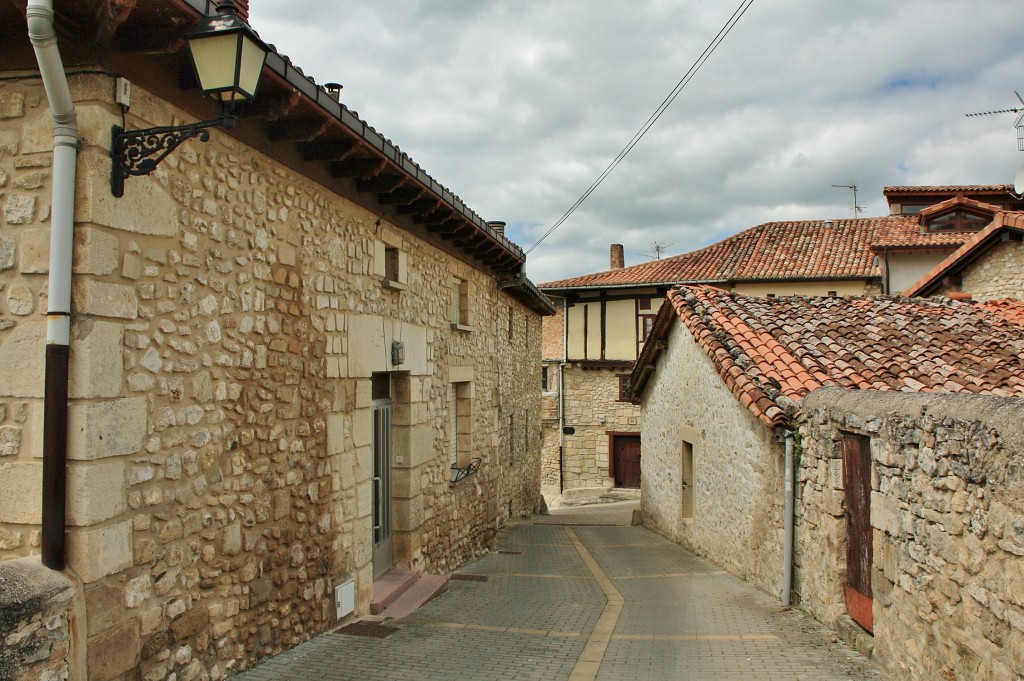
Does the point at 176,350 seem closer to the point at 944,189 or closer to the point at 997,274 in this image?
the point at 997,274

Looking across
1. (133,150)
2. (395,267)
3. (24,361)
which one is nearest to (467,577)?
(395,267)

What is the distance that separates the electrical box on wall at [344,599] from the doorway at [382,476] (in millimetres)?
1207

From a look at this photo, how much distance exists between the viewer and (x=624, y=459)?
24109 millimetres

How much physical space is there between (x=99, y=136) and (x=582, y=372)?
20953 millimetres

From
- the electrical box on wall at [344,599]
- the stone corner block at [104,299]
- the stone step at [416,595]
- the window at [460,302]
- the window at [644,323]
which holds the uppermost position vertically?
the window at [644,323]

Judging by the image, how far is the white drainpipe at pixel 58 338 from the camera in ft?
11.1

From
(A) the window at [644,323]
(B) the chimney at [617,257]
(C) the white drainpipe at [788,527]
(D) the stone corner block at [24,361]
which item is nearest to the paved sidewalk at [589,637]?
(C) the white drainpipe at [788,527]

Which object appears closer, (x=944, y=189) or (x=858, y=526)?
(x=858, y=526)

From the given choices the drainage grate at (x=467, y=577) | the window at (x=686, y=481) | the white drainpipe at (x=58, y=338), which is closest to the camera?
the white drainpipe at (x=58, y=338)

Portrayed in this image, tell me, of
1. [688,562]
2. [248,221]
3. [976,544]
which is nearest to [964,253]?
[688,562]

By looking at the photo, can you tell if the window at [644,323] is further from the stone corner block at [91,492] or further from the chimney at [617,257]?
the stone corner block at [91,492]

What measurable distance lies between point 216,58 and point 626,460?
21.8 meters

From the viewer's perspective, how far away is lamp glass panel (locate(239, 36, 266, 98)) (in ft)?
11.6

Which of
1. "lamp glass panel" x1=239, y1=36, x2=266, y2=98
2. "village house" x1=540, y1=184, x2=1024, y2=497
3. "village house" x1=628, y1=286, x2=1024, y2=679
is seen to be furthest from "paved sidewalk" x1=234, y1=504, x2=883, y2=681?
"village house" x1=540, y1=184, x2=1024, y2=497
